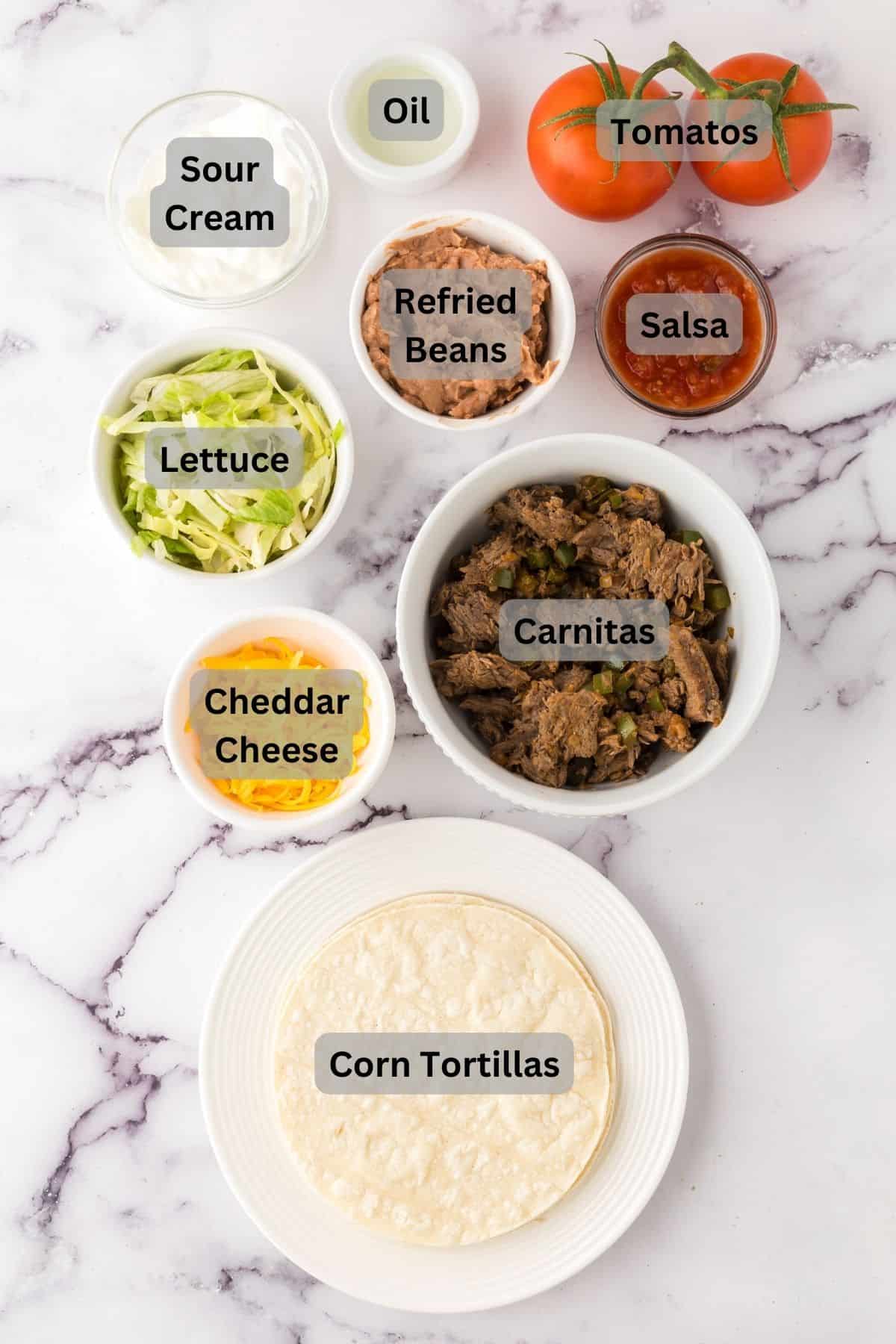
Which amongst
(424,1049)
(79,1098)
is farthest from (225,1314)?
(424,1049)

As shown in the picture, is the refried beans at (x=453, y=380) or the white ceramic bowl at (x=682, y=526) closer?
the white ceramic bowl at (x=682, y=526)

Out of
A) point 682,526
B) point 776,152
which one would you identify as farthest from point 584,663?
point 776,152

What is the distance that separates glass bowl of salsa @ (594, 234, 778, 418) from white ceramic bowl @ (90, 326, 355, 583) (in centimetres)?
53

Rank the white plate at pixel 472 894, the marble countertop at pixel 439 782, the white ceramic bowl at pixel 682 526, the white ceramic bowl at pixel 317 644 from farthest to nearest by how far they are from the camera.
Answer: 1. the marble countertop at pixel 439 782
2. the white plate at pixel 472 894
3. the white ceramic bowl at pixel 317 644
4. the white ceramic bowl at pixel 682 526

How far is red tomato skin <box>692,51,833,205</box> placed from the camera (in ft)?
7.52

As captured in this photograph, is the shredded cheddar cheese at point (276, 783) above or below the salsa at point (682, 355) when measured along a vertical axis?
below

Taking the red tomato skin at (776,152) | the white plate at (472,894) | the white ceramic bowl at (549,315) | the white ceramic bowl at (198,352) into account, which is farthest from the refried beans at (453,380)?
the white plate at (472,894)

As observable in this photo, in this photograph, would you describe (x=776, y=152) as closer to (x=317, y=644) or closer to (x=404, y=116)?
(x=404, y=116)

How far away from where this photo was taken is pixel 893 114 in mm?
2482

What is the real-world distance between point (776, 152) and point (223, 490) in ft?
3.94

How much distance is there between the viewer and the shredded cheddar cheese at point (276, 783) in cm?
226

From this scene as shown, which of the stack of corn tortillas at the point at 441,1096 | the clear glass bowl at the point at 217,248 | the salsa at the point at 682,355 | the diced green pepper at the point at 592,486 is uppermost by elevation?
the clear glass bowl at the point at 217,248

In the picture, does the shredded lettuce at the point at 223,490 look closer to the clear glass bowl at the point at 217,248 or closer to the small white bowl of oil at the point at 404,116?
the clear glass bowl at the point at 217,248

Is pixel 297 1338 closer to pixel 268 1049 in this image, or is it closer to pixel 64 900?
pixel 268 1049
